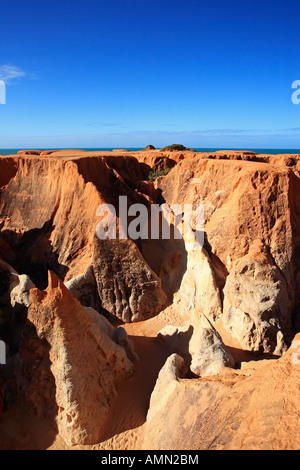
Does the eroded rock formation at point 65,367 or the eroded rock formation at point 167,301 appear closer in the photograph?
the eroded rock formation at point 167,301

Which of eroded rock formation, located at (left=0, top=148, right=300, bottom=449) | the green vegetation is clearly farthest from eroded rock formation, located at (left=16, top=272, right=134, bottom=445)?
the green vegetation

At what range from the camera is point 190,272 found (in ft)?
31.4

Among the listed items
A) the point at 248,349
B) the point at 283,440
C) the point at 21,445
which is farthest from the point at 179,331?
the point at 283,440

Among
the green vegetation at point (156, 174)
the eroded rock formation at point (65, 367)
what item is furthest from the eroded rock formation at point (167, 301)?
the green vegetation at point (156, 174)

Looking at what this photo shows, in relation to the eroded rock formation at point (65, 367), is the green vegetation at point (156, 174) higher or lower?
higher

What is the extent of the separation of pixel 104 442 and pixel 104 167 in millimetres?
11066

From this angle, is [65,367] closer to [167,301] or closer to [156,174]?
[167,301]

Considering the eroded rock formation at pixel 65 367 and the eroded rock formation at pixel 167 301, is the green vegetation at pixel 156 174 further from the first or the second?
the eroded rock formation at pixel 65 367

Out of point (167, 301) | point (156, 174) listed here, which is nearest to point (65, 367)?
point (167, 301)

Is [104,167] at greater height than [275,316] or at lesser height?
greater

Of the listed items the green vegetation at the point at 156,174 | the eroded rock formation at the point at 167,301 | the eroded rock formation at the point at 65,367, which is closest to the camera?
the eroded rock formation at the point at 167,301

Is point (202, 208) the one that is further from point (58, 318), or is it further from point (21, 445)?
point (21, 445)

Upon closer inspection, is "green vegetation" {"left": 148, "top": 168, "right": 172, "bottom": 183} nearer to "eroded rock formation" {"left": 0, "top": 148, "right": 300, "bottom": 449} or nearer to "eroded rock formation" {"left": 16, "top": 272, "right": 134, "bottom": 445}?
"eroded rock formation" {"left": 0, "top": 148, "right": 300, "bottom": 449}

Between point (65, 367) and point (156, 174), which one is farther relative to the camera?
point (156, 174)
